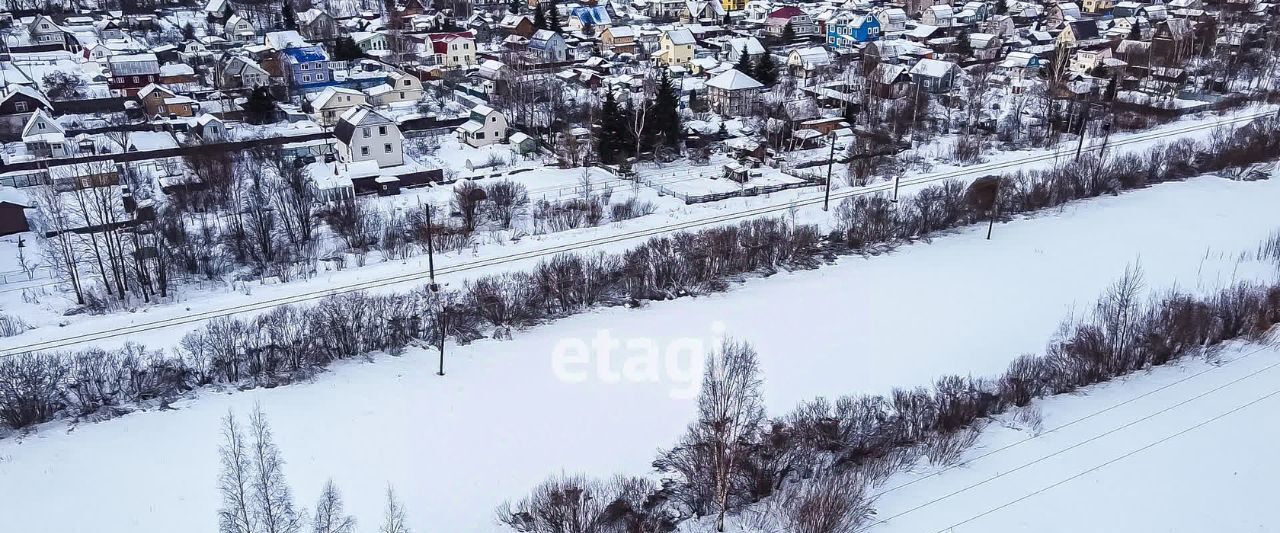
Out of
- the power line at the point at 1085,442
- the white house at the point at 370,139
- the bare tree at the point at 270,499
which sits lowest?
the power line at the point at 1085,442

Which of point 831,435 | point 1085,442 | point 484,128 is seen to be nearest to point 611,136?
point 484,128

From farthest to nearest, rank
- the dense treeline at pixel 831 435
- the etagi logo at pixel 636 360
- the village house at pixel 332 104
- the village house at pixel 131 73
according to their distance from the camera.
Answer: the village house at pixel 131 73 < the village house at pixel 332 104 < the etagi logo at pixel 636 360 < the dense treeline at pixel 831 435

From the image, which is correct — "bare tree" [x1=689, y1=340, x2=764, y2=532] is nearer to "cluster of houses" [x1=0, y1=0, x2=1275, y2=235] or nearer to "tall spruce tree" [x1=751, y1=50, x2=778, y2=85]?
"cluster of houses" [x1=0, y1=0, x2=1275, y2=235]

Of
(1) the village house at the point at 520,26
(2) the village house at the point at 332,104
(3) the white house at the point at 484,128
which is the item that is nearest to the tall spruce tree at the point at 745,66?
(3) the white house at the point at 484,128

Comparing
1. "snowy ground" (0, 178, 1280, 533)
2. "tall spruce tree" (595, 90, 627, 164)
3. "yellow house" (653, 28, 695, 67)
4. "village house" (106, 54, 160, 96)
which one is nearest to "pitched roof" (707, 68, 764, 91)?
"tall spruce tree" (595, 90, 627, 164)

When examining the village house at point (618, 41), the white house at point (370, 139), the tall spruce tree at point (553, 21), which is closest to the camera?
the white house at point (370, 139)

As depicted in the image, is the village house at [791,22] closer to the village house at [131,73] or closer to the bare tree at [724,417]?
the village house at [131,73]

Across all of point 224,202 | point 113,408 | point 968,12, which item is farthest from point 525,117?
point 968,12

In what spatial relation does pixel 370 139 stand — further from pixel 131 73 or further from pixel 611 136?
pixel 131 73

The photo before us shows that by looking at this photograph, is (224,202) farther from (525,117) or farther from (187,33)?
(187,33)
